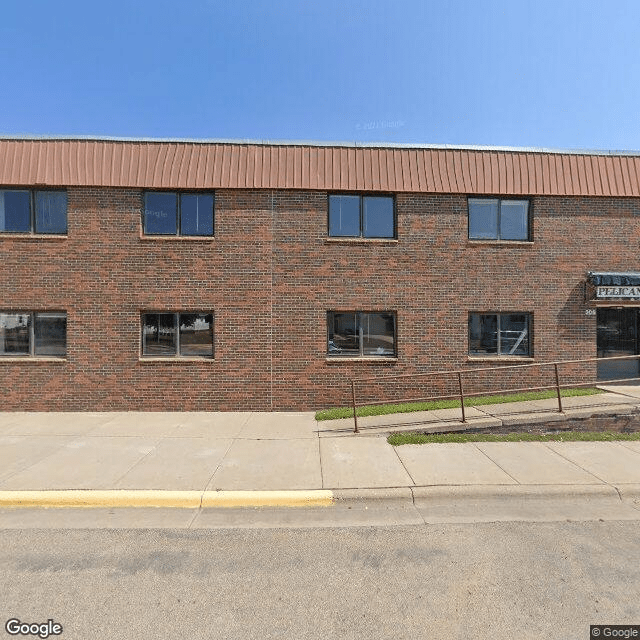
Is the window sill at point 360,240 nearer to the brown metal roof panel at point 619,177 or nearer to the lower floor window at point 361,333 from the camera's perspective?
the lower floor window at point 361,333

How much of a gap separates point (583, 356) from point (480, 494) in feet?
23.1

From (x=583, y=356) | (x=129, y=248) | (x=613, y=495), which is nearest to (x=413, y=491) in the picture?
(x=613, y=495)

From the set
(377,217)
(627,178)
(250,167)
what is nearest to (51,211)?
(250,167)

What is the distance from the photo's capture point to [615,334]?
409 inches

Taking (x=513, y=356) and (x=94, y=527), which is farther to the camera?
(x=513, y=356)

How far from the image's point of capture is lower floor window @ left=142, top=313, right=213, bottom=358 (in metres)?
9.42

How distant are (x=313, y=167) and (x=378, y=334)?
449cm

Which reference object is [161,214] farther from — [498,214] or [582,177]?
[582,177]

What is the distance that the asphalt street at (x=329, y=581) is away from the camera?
108 inches

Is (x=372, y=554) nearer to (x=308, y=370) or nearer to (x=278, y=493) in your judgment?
(x=278, y=493)

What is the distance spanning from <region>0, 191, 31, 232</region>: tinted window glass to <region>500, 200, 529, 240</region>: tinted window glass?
469 inches

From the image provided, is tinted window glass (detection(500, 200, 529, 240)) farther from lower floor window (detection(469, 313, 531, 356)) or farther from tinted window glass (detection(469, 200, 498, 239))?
lower floor window (detection(469, 313, 531, 356))

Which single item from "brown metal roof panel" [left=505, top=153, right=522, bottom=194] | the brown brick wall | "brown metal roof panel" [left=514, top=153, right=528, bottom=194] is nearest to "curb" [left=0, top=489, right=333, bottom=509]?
the brown brick wall

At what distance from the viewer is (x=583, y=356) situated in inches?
384
